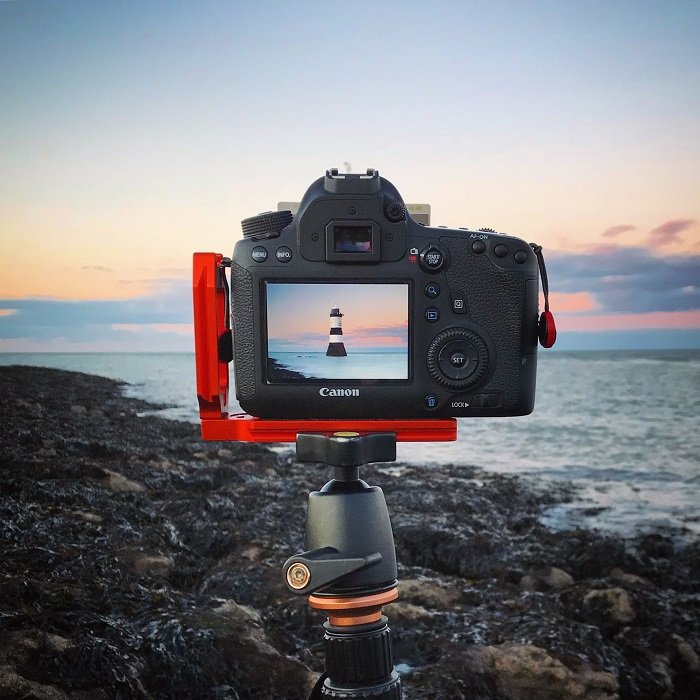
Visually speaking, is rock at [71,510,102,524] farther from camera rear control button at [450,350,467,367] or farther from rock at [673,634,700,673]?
rock at [673,634,700,673]

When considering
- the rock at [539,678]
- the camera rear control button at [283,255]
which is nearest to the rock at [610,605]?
the rock at [539,678]

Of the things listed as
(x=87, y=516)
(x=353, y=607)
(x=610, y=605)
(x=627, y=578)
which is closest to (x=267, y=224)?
(x=353, y=607)

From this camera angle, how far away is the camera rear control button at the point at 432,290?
1.65 metres

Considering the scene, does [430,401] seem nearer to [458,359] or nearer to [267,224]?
[458,359]

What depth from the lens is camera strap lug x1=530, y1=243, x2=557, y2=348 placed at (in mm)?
1688

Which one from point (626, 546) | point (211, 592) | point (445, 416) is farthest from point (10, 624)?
point (626, 546)

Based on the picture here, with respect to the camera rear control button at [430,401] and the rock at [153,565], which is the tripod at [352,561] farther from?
the rock at [153,565]

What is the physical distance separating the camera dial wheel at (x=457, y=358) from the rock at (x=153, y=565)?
210 cm

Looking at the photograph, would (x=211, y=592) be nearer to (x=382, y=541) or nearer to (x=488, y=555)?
(x=488, y=555)

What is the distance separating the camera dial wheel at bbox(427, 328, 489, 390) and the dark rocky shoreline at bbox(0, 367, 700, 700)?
1.58 metres

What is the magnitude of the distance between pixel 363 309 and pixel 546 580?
2.58 m

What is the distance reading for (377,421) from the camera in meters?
1.66

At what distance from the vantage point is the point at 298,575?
1551 mm

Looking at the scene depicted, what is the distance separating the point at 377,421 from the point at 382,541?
0.27 metres
